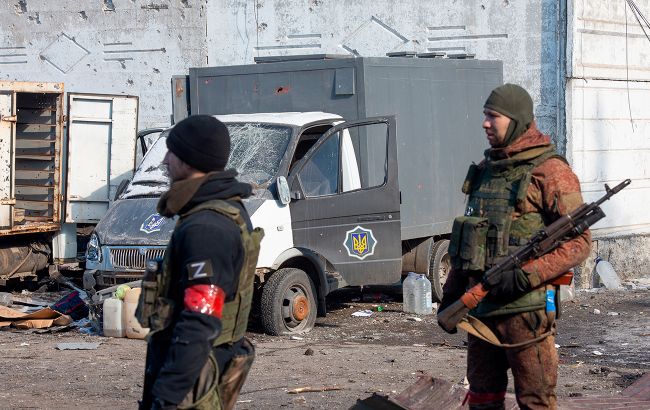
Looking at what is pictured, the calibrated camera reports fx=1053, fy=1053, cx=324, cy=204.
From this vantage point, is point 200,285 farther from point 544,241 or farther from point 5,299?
point 5,299

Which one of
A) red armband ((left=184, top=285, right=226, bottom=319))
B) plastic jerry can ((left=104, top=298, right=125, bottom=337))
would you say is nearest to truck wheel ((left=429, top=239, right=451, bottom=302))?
plastic jerry can ((left=104, top=298, right=125, bottom=337))

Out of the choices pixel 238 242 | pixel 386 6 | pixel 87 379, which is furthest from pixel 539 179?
pixel 386 6

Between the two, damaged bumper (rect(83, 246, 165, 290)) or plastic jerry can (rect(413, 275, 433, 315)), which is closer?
damaged bumper (rect(83, 246, 165, 290))

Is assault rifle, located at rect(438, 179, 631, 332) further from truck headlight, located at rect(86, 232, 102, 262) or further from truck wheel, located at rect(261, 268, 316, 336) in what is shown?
truck headlight, located at rect(86, 232, 102, 262)

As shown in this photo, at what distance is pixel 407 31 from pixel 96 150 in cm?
501

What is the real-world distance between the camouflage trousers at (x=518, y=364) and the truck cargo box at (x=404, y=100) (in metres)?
6.63

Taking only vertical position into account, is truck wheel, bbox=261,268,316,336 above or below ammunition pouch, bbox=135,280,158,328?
below

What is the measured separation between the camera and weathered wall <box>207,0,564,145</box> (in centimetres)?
1472

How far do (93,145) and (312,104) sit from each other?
3728 mm

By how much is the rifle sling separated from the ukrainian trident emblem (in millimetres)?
5830

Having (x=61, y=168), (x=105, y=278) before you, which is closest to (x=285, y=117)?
(x=105, y=278)

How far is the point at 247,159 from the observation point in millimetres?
10344

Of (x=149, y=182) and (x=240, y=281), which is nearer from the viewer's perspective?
(x=240, y=281)

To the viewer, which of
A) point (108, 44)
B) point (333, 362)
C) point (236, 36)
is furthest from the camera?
point (108, 44)
